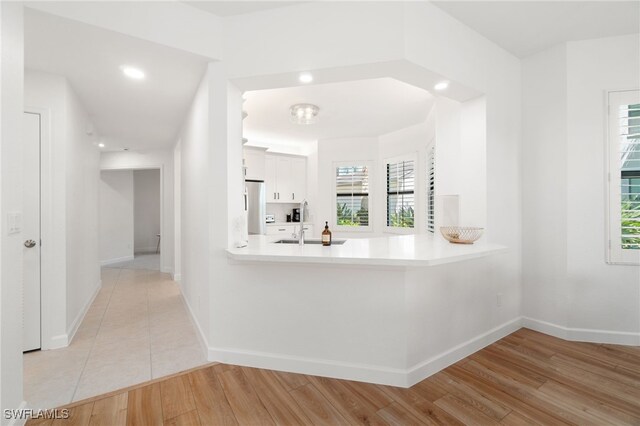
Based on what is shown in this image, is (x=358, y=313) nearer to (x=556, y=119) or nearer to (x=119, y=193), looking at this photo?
(x=556, y=119)

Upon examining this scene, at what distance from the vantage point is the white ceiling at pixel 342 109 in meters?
3.59

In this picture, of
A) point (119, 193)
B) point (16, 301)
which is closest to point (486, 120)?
point (16, 301)

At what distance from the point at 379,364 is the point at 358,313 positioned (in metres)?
0.37

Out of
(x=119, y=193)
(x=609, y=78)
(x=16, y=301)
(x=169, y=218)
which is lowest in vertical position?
(x=16, y=301)

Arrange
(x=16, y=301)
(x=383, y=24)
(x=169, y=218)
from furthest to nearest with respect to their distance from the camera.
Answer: (x=169, y=218) → (x=383, y=24) → (x=16, y=301)

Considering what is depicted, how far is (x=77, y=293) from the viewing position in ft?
10.9

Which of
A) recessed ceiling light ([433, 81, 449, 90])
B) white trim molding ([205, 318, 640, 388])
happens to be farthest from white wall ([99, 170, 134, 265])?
recessed ceiling light ([433, 81, 449, 90])

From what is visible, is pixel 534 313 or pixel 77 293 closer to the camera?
pixel 534 313

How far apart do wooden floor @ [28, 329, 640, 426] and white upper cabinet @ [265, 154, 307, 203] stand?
165 inches

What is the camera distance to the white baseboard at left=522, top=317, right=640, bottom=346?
2738 mm

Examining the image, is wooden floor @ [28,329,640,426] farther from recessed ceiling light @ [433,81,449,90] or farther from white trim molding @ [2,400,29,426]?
recessed ceiling light @ [433,81,449,90]

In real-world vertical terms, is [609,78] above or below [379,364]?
above

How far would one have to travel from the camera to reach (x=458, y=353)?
2459mm

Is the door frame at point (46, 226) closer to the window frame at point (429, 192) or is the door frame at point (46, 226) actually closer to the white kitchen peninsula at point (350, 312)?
the white kitchen peninsula at point (350, 312)
